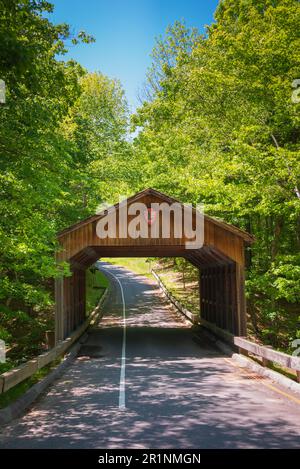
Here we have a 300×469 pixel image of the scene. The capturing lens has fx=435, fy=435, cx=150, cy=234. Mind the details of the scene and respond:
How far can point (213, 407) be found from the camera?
8.45m

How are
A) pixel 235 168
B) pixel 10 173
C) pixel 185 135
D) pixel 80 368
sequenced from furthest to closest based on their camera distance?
pixel 185 135
pixel 235 168
pixel 80 368
pixel 10 173

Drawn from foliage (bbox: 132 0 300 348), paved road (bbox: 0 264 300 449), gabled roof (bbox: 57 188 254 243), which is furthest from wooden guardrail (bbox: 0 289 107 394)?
foliage (bbox: 132 0 300 348)

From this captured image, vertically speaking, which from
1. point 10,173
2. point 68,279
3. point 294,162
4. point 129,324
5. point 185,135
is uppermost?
point 185,135

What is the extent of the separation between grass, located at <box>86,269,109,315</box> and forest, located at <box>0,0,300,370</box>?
21.2 ft

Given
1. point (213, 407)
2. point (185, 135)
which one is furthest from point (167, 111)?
point (213, 407)

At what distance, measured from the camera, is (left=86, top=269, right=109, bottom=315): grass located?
32.5 metres

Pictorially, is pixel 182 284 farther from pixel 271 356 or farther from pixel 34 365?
pixel 34 365

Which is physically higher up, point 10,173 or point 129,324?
point 10,173

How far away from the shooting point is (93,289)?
42.0 metres

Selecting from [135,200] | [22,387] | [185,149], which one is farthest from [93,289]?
[22,387]

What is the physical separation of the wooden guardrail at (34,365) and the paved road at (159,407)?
63 centimetres

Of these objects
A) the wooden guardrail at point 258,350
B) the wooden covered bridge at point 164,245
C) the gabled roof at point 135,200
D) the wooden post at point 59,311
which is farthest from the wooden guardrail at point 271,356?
the wooden post at point 59,311
